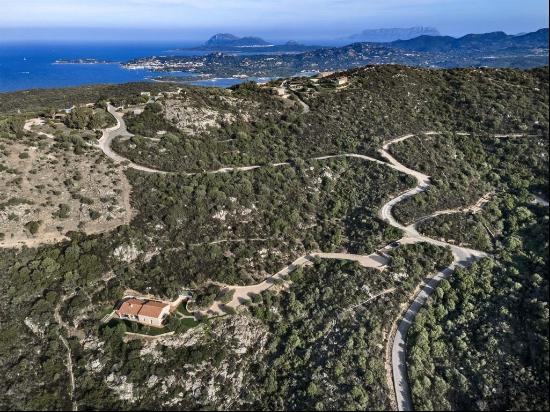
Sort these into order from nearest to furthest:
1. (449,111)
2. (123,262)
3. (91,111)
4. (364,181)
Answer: (123,262)
(364,181)
(91,111)
(449,111)

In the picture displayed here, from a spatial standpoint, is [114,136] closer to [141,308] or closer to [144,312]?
[141,308]

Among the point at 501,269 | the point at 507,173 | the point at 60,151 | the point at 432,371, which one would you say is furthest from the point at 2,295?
the point at 507,173

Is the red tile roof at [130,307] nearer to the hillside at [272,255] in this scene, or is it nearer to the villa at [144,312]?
the villa at [144,312]

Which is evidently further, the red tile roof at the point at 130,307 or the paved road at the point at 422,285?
the red tile roof at the point at 130,307

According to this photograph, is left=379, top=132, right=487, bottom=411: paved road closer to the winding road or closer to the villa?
the winding road

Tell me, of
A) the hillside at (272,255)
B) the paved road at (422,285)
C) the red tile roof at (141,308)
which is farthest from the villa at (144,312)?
the paved road at (422,285)

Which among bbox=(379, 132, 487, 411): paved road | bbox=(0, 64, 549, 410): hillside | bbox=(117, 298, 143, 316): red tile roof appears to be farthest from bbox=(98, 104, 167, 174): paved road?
bbox=(379, 132, 487, 411): paved road

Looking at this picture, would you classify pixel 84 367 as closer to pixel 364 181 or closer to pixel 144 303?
pixel 144 303
